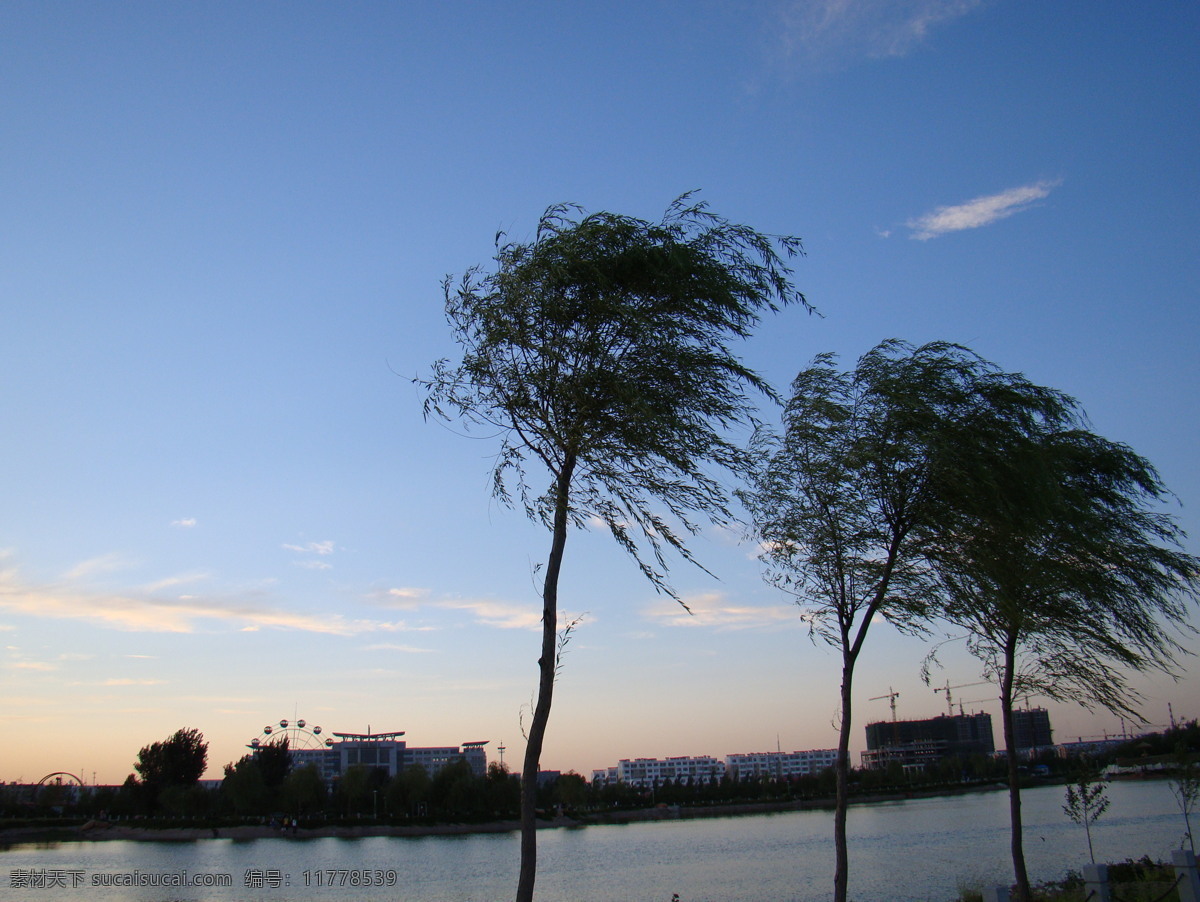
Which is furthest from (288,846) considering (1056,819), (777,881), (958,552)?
(958,552)

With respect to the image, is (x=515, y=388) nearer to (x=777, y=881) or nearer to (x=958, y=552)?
(x=958, y=552)

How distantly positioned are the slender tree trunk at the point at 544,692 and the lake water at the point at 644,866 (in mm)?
21363

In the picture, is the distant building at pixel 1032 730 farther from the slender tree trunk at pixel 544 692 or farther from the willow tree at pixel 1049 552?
the slender tree trunk at pixel 544 692

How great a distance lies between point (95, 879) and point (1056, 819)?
215ft

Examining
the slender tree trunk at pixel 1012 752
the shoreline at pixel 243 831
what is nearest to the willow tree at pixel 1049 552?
the slender tree trunk at pixel 1012 752

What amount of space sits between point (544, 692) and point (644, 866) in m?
46.3

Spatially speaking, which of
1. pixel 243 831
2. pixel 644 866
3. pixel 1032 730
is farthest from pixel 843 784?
pixel 1032 730

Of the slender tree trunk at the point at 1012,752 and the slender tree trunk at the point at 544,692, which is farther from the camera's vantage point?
the slender tree trunk at the point at 1012,752

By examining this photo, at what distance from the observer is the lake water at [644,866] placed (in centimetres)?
3194

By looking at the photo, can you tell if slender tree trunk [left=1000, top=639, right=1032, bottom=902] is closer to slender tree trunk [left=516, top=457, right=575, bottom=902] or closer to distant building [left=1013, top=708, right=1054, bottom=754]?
slender tree trunk [left=516, top=457, right=575, bottom=902]

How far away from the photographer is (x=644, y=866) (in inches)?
1938

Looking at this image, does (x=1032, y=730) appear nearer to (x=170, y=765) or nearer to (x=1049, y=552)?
(x=170, y=765)

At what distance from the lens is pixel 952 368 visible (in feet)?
43.2

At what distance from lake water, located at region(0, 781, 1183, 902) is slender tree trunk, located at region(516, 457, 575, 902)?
70.1ft
